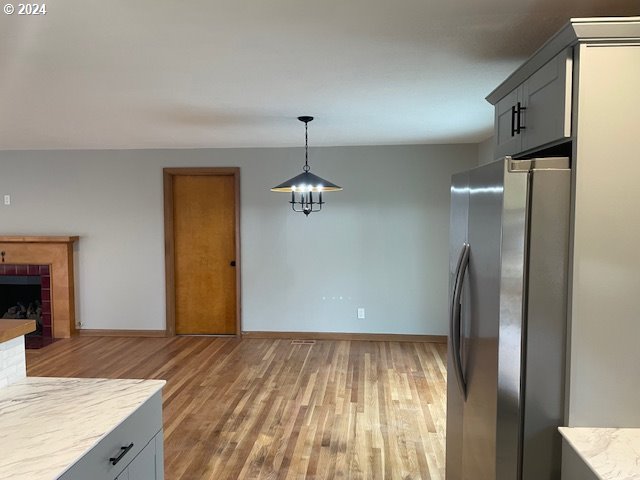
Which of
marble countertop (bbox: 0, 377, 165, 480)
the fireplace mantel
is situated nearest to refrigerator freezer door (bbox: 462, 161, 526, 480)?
marble countertop (bbox: 0, 377, 165, 480)

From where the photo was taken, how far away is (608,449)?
1.39 metres

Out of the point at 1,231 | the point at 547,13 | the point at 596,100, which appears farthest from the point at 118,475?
the point at 1,231

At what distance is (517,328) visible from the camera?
156cm

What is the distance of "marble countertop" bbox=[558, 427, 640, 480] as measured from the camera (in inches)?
50.6

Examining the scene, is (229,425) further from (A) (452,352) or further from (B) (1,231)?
(B) (1,231)

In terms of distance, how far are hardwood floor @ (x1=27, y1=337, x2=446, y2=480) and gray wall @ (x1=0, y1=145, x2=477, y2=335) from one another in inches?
16.1

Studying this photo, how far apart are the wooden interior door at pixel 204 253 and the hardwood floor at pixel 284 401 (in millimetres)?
285

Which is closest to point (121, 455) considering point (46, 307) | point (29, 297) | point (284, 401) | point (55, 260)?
point (284, 401)

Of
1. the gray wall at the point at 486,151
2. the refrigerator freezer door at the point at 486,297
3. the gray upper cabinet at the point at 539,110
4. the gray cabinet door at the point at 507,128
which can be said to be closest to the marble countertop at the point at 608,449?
the refrigerator freezer door at the point at 486,297

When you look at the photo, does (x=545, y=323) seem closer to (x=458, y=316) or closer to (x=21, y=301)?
(x=458, y=316)

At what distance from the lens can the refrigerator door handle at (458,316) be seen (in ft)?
6.26

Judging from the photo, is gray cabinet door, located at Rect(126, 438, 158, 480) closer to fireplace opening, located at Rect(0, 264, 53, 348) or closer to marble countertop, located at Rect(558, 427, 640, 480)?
marble countertop, located at Rect(558, 427, 640, 480)

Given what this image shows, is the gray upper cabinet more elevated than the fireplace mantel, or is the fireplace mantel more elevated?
the gray upper cabinet

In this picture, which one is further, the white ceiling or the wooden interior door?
the wooden interior door
